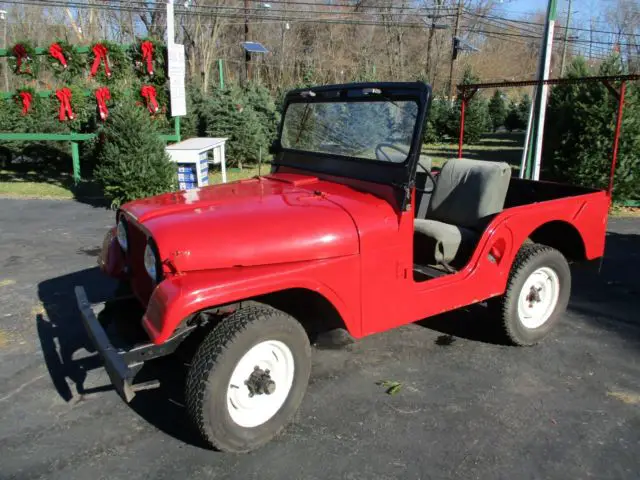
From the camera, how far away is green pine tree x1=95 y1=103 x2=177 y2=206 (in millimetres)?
8336

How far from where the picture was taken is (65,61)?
402 inches

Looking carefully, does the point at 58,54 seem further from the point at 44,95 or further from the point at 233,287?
the point at 233,287

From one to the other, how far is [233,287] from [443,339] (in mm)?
2090

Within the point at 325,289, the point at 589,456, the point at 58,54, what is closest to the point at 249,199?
the point at 325,289

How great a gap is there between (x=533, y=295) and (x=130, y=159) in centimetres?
656

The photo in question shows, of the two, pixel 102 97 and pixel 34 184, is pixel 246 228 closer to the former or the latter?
pixel 102 97

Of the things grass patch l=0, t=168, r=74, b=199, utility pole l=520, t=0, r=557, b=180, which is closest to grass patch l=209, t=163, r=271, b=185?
grass patch l=0, t=168, r=74, b=199

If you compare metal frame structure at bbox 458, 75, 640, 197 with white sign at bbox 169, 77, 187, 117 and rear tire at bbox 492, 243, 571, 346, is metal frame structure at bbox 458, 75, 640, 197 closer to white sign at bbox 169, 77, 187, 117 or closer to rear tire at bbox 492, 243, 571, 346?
rear tire at bbox 492, 243, 571, 346

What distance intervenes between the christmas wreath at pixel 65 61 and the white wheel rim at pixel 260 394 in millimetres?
9652

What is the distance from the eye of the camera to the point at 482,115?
66.7 feet

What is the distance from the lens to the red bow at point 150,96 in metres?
9.91

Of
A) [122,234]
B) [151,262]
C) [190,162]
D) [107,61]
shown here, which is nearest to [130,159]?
[190,162]

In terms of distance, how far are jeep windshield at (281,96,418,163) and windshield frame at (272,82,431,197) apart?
0.09 ft

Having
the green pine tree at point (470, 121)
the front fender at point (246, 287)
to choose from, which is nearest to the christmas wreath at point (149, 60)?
the front fender at point (246, 287)
